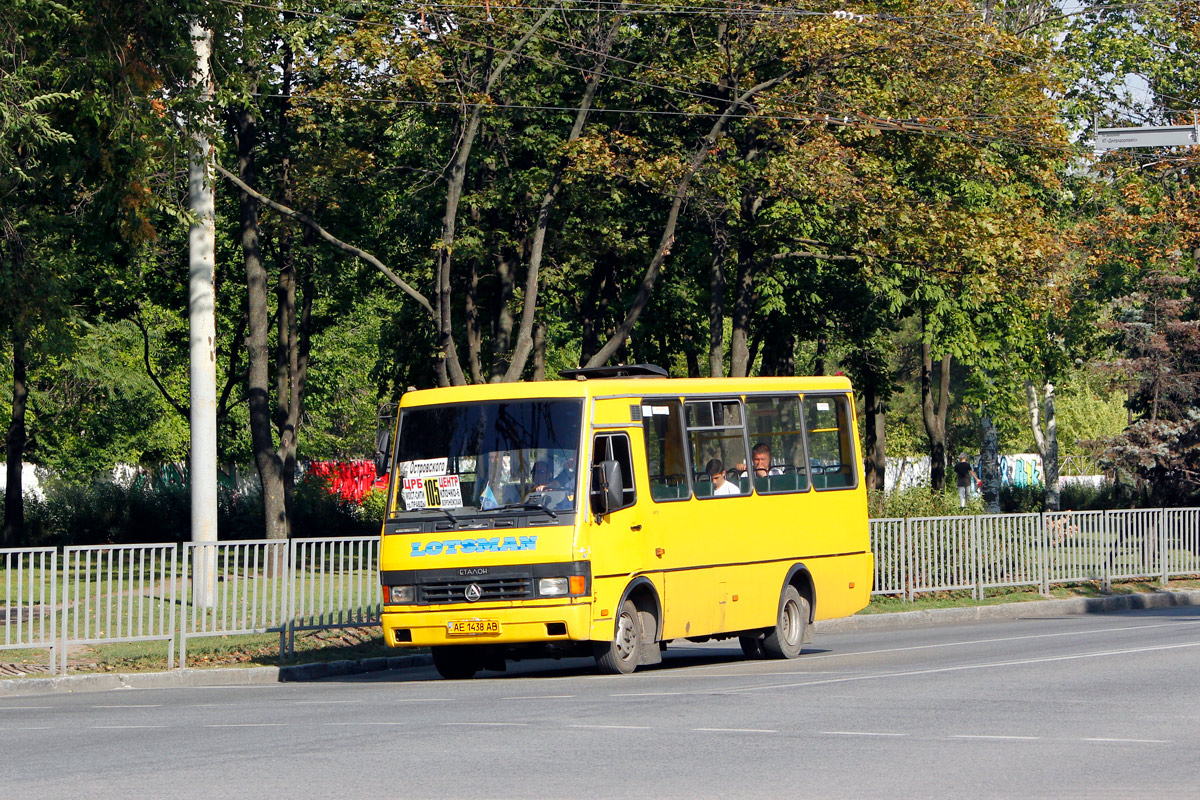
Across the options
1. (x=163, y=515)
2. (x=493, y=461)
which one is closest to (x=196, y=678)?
(x=493, y=461)

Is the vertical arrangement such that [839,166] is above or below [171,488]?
above

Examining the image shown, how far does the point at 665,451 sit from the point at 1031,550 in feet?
41.2

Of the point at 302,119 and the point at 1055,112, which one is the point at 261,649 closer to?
the point at 302,119

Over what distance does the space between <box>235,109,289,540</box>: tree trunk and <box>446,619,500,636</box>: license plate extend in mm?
15892

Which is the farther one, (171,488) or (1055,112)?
(171,488)

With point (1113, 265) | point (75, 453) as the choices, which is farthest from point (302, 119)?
point (75, 453)

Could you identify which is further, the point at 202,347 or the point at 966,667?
the point at 202,347

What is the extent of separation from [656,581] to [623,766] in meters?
6.62

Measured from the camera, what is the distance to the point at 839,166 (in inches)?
1098

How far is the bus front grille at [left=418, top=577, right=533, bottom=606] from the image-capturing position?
1459cm

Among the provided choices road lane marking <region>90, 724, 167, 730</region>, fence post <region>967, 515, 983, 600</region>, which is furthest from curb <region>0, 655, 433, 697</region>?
fence post <region>967, 515, 983, 600</region>

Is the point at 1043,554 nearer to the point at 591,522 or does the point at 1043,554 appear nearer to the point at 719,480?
the point at 719,480

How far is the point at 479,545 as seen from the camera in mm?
14766

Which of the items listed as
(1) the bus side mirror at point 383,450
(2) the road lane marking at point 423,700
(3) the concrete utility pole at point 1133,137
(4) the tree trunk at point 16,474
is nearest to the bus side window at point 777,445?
(1) the bus side mirror at point 383,450
